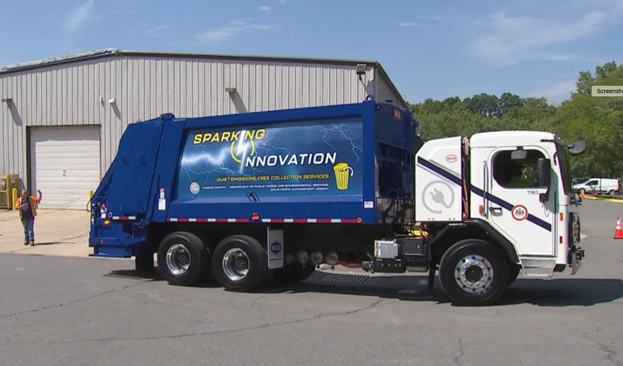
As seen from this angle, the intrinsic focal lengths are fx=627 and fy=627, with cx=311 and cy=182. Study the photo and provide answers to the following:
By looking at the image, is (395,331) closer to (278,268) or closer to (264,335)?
(264,335)

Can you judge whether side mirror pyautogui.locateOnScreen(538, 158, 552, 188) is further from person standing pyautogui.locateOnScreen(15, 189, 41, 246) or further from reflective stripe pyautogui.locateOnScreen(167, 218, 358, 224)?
person standing pyautogui.locateOnScreen(15, 189, 41, 246)

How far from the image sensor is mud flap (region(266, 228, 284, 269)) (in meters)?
10.6

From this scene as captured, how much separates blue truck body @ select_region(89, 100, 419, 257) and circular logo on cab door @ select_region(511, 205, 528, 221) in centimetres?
198

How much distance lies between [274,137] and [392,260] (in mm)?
2879

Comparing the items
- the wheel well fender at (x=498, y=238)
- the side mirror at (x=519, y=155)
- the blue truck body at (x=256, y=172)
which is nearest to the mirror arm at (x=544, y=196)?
the side mirror at (x=519, y=155)

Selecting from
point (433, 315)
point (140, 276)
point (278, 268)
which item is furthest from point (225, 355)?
point (140, 276)

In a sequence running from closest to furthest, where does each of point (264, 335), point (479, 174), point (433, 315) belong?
point (264, 335), point (433, 315), point (479, 174)

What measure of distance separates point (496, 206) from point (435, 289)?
2.46 m

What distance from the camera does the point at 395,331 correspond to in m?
7.61

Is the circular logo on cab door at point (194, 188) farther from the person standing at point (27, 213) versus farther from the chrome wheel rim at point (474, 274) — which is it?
the person standing at point (27, 213)

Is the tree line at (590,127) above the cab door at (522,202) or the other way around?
above

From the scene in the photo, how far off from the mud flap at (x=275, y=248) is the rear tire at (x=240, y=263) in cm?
10

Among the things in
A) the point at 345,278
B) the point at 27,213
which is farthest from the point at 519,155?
the point at 27,213

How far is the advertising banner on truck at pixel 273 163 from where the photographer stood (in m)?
9.97
